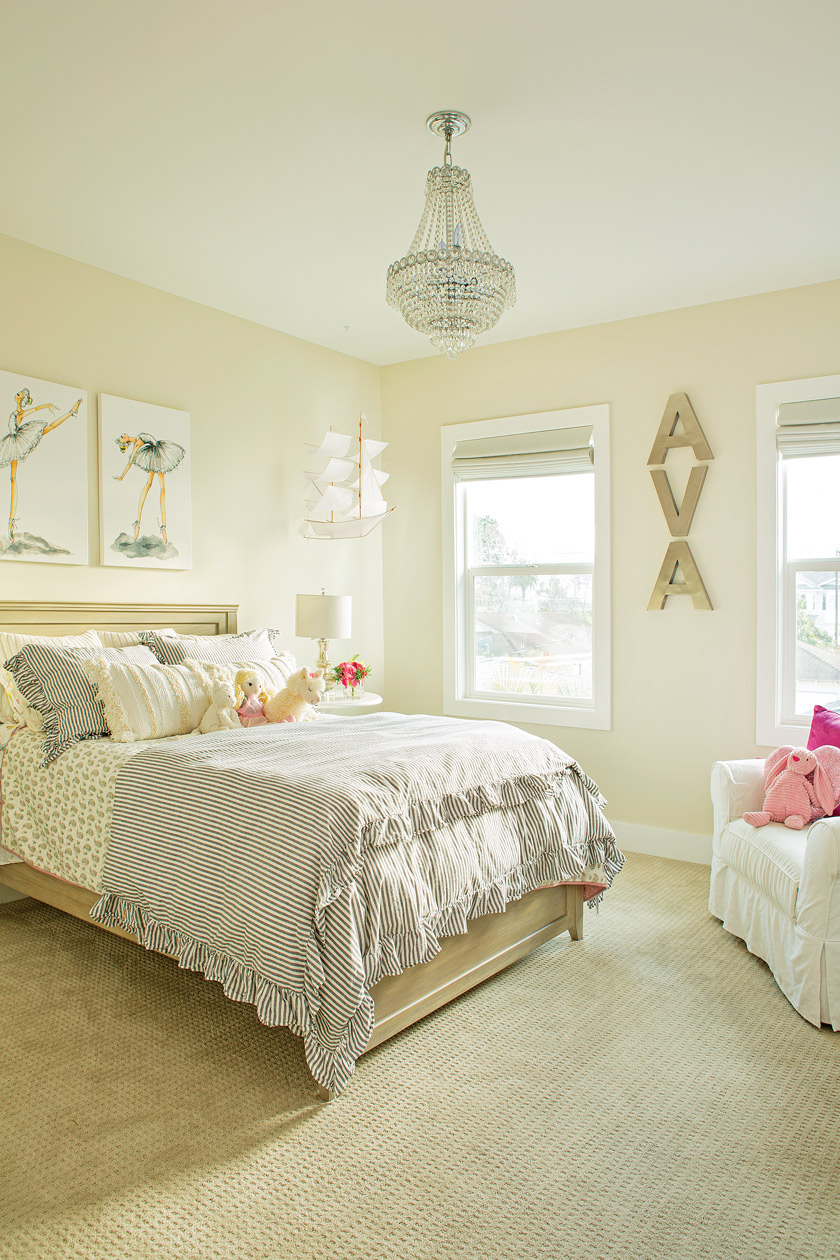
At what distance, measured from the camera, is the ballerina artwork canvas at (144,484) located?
12.1 feet

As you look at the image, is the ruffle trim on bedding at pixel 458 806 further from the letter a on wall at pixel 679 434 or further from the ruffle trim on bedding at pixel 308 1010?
the letter a on wall at pixel 679 434

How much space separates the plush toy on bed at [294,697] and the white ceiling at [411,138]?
1782 mm

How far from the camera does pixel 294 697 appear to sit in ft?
10.9

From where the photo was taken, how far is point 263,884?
207cm

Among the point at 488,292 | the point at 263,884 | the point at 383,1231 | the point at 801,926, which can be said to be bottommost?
the point at 383,1231

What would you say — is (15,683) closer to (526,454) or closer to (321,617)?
(321,617)

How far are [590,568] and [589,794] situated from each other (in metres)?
1.75

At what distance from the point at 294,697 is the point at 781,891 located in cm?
187

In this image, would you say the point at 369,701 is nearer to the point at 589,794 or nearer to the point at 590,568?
the point at 590,568

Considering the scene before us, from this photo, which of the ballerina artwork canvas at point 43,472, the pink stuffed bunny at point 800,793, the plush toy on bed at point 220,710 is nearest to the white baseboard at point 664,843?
the pink stuffed bunny at point 800,793

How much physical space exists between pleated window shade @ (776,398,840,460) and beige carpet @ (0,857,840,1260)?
227 centimetres

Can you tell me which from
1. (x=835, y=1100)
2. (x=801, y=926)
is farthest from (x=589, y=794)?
(x=835, y=1100)

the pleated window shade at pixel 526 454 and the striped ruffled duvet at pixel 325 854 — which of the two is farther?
the pleated window shade at pixel 526 454

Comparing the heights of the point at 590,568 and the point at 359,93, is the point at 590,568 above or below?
below
